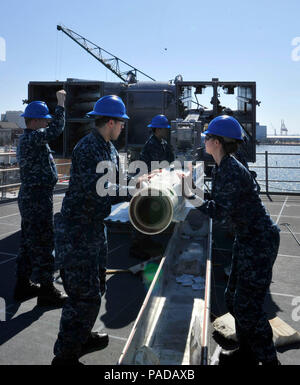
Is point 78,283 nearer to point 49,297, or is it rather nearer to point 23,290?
point 49,297

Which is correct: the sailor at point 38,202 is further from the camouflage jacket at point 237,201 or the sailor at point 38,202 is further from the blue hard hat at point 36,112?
the camouflage jacket at point 237,201

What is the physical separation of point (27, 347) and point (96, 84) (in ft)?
26.2

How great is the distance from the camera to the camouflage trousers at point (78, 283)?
318cm

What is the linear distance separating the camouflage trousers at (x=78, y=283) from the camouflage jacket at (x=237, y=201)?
1.13 metres

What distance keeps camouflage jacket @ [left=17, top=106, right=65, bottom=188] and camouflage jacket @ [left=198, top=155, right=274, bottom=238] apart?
2.24 meters

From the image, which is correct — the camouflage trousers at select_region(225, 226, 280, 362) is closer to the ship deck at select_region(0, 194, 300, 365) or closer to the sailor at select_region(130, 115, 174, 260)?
the ship deck at select_region(0, 194, 300, 365)

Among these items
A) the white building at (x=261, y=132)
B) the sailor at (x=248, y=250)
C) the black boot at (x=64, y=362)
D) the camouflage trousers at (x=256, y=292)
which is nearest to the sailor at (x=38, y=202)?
the black boot at (x=64, y=362)

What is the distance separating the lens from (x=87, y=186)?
3234 mm

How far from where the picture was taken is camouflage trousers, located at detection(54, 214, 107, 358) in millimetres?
3182

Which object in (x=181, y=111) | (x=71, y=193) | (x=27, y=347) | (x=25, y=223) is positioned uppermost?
(x=181, y=111)

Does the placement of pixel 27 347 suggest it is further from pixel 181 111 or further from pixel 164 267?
pixel 181 111

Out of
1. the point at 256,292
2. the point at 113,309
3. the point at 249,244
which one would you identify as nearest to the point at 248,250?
the point at 249,244
